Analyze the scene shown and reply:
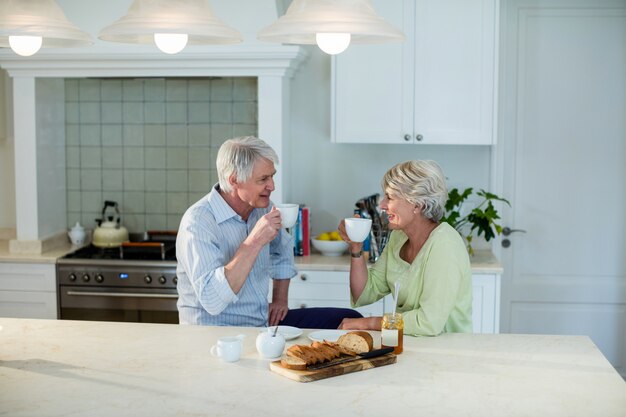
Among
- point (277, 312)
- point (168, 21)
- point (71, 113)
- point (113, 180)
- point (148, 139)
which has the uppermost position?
point (168, 21)

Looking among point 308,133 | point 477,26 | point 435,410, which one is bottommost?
point 435,410

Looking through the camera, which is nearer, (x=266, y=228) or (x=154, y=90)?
(x=266, y=228)

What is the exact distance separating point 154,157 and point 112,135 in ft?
0.95

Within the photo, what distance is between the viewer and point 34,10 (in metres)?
2.62

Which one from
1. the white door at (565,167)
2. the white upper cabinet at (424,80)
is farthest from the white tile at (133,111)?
the white door at (565,167)

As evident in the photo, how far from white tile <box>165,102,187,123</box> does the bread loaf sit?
272cm

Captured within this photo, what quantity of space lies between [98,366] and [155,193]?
266 centimetres

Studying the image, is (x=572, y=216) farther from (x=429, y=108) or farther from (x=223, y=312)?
(x=223, y=312)

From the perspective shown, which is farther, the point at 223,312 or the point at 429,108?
the point at 429,108

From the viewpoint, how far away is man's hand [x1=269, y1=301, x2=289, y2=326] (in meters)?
3.34

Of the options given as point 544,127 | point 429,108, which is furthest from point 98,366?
point 544,127

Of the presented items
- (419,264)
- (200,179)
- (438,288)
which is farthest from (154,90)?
(438,288)

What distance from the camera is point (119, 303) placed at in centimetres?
443

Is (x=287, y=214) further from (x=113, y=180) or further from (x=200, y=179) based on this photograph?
(x=113, y=180)
